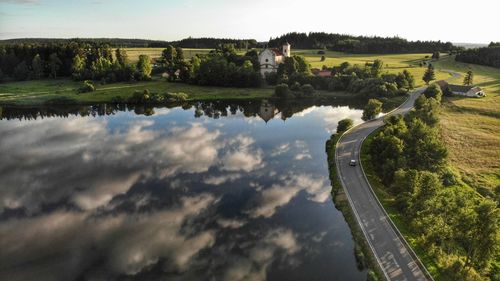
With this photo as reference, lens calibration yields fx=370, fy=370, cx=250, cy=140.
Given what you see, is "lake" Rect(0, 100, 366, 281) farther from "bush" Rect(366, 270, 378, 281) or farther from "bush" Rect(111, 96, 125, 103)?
"bush" Rect(111, 96, 125, 103)

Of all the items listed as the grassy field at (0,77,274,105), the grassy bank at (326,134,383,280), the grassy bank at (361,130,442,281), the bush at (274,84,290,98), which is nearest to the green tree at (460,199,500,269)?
the grassy bank at (361,130,442,281)

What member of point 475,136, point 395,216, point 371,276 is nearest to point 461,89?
point 475,136

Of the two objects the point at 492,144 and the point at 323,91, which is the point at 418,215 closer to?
the point at 492,144

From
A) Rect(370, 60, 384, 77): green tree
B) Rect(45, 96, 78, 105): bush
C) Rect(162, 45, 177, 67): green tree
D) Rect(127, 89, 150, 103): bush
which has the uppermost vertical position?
Rect(162, 45, 177, 67): green tree

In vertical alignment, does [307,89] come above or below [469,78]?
below

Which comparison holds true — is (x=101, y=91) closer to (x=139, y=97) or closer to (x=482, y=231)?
(x=139, y=97)

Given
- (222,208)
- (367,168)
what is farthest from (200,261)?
(367,168)
